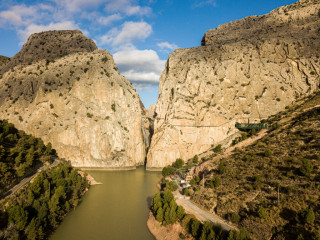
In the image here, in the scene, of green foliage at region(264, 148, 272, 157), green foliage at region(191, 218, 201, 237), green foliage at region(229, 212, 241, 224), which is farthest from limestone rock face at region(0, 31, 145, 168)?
green foliage at region(229, 212, 241, 224)

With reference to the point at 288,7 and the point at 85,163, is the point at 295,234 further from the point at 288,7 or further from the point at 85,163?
the point at 288,7

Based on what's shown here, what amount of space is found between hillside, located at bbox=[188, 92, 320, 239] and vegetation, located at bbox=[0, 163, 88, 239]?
2078 centimetres

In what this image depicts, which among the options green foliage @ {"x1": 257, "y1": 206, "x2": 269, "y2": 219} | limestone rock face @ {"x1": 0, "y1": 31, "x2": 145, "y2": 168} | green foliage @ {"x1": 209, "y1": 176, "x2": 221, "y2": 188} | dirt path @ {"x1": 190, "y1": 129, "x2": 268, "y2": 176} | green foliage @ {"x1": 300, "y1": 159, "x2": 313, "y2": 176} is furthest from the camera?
limestone rock face @ {"x1": 0, "y1": 31, "x2": 145, "y2": 168}

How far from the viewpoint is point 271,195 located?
88.1 feet

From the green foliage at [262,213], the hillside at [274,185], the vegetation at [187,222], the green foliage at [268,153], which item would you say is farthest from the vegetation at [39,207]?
the green foliage at [268,153]

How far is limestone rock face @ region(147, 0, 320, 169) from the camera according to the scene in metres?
61.0

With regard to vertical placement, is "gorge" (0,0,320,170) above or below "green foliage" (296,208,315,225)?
above

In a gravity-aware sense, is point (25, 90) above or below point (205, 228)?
above

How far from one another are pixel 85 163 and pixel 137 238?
4055 cm

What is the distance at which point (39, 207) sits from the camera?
88.9ft

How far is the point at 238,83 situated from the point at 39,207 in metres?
59.8

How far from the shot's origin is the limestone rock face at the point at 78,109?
62.4 metres

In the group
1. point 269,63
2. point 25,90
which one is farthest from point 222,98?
point 25,90

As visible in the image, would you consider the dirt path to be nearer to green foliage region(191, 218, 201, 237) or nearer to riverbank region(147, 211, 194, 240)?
riverbank region(147, 211, 194, 240)
